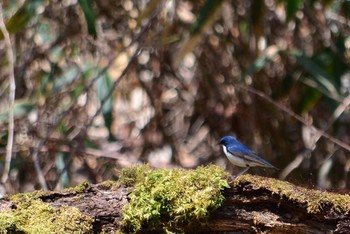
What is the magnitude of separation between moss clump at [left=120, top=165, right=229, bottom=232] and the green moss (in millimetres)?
109

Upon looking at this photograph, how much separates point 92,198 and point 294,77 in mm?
4118

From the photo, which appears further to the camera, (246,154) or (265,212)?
(246,154)

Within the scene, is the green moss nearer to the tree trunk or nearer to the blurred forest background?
the tree trunk

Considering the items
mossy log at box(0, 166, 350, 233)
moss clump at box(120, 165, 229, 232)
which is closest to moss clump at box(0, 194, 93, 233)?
mossy log at box(0, 166, 350, 233)

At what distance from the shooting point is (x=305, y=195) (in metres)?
3.68

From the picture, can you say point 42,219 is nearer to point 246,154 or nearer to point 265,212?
point 265,212

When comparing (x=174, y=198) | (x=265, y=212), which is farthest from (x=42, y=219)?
(x=265, y=212)

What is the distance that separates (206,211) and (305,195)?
38cm

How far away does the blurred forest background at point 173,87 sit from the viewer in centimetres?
787

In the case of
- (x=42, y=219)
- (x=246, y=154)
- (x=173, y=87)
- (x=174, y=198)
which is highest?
(x=173, y=87)

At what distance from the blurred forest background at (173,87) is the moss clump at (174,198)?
384 cm

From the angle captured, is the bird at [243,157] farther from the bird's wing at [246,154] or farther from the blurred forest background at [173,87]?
the blurred forest background at [173,87]

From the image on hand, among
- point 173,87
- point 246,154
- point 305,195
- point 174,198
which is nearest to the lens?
point 305,195

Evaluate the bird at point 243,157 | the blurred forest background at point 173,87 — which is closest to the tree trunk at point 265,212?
the bird at point 243,157
